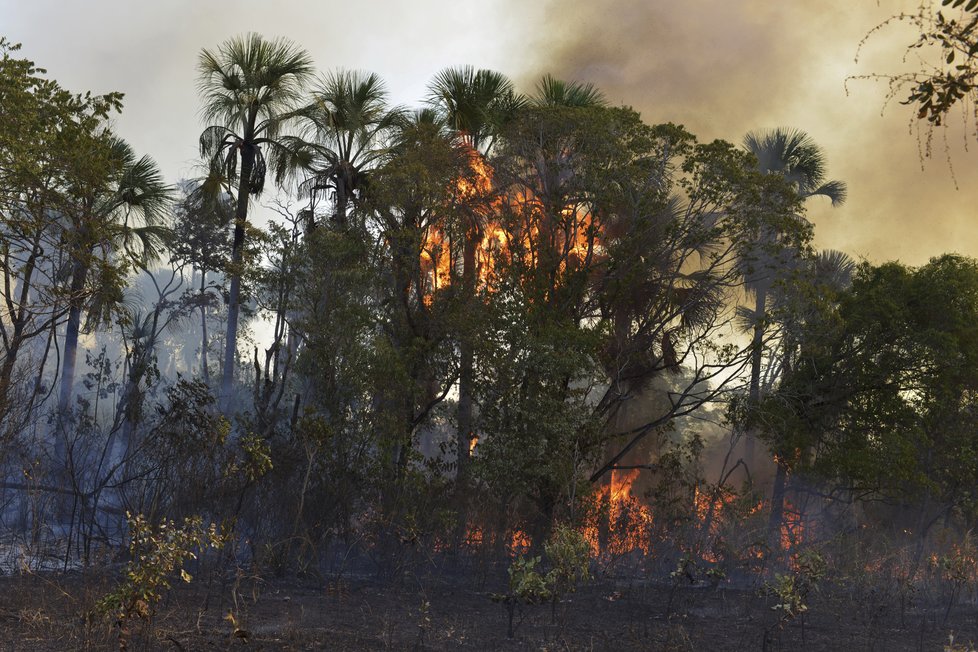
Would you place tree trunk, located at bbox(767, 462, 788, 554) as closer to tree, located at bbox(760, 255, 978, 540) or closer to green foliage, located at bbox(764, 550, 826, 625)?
tree, located at bbox(760, 255, 978, 540)

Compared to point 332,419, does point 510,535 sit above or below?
below

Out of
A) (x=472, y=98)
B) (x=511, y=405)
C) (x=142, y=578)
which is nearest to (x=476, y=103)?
(x=472, y=98)

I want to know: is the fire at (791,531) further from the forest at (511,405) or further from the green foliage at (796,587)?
the green foliage at (796,587)

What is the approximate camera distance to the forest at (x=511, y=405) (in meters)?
14.2

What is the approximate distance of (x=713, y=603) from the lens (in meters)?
16.8

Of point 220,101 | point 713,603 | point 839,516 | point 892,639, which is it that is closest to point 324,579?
point 713,603

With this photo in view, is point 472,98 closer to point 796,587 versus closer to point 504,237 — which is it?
point 504,237

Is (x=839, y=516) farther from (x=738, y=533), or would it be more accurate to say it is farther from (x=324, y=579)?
(x=324, y=579)

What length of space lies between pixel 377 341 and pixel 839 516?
12.3 meters

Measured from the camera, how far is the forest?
14.2 metres

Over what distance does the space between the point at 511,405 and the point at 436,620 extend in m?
5.49

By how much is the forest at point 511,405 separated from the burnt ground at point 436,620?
114 mm

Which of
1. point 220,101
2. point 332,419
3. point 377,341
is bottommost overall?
point 332,419

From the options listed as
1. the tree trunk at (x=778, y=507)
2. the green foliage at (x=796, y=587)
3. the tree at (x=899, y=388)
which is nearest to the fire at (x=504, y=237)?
the tree at (x=899, y=388)
